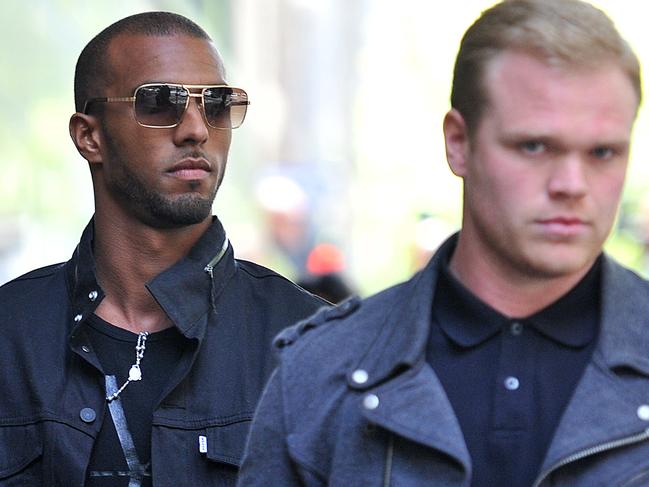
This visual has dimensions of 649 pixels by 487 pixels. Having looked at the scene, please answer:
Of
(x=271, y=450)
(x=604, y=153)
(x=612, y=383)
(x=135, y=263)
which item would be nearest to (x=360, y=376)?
(x=271, y=450)

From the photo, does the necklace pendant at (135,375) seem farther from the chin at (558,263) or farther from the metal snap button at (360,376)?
the chin at (558,263)

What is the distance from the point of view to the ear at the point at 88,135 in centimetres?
488

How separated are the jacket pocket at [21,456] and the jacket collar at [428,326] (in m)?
1.55

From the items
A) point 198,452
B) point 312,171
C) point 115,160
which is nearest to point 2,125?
point 115,160

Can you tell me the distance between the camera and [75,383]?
4488mm

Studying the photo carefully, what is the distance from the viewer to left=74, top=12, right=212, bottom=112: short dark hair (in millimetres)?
4848

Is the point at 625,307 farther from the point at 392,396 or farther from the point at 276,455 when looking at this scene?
the point at 276,455

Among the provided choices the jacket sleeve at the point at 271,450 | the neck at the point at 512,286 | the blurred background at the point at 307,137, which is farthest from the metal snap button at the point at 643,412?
the blurred background at the point at 307,137

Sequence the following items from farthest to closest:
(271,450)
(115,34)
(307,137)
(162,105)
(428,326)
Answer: (307,137) < (115,34) < (162,105) < (271,450) < (428,326)

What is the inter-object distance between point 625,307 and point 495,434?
0.35 metres

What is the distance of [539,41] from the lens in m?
2.94

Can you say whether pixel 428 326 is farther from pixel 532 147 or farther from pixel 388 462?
pixel 532 147

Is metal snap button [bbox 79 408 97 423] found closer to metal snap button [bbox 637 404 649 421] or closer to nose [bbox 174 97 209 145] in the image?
nose [bbox 174 97 209 145]

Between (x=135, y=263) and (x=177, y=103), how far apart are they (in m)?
0.48
